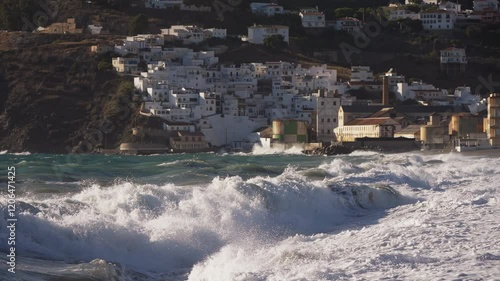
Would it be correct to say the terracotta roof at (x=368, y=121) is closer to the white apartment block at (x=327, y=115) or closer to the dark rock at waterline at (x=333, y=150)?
the white apartment block at (x=327, y=115)

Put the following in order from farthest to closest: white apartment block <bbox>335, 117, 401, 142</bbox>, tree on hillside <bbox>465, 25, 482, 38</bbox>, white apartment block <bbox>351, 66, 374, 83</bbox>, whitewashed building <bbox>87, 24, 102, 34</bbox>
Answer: tree on hillside <bbox>465, 25, 482, 38</bbox>, whitewashed building <bbox>87, 24, 102, 34</bbox>, white apartment block <bbox>351, 66, 374, 83</bbox>, white apartment block <bbox>335, 117, 401, 142</bbox>

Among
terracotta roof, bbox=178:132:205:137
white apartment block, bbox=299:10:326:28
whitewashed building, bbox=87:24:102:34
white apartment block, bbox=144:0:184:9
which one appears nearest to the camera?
terracotta roof, bbox=178:132:205:137

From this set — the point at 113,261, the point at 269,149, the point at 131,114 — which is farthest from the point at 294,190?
the point at 131,114

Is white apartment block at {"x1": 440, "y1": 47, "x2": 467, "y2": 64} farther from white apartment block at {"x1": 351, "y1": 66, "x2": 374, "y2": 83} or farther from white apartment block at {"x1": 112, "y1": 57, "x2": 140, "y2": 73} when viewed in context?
white apartment block at {"x1": 112, "y1": 57, "x2": 140, "y2": 73}

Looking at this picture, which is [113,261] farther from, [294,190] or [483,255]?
[294,190]

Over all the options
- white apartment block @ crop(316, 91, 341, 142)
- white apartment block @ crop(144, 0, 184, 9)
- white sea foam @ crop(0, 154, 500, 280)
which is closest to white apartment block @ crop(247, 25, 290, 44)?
white apartment block @ crop(144, 0, 184, 9)
